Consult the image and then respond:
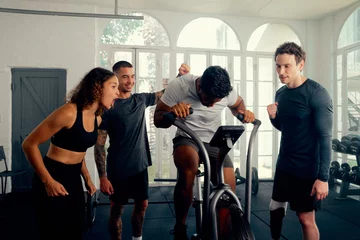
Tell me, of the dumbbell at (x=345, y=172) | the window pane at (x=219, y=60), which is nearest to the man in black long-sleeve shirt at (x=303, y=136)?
the dumbbell at (x=345, y=172)

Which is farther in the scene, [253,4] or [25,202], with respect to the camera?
[253,4]

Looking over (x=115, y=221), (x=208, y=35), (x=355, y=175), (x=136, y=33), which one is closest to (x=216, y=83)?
(x=115, y=221)

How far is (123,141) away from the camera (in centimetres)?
242

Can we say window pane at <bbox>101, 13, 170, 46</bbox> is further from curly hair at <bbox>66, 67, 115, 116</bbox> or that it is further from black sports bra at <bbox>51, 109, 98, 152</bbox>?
black sports bra at <bbox>51, 109, 98, 152</bbox>

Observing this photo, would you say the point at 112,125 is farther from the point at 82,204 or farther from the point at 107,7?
the point at 107,7

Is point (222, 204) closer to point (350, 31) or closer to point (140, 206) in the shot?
point (140, 206)

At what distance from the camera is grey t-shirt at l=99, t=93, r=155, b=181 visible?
2396mm

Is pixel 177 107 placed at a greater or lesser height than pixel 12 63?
lesser

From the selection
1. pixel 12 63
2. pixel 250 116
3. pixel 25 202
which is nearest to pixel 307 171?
pixel 250 116

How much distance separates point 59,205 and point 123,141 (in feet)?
2.68

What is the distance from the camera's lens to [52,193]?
1646mm

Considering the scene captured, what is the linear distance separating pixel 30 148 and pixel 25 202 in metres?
3.24

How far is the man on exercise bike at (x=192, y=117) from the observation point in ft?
5.41

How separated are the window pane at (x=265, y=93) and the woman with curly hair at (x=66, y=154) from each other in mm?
4351
